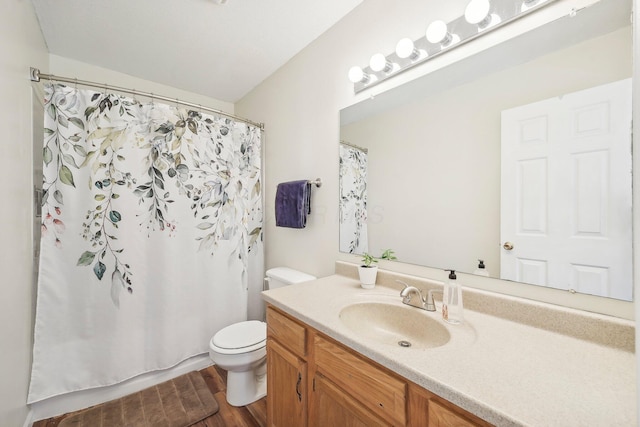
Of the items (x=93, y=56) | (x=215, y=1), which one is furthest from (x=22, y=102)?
(x=215, y=1)

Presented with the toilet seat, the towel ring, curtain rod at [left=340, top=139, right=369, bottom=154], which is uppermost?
curtain rod at [left=340, top=139, right=369, bottom=154]

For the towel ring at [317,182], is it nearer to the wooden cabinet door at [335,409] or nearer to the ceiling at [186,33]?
the ceiling at [186,33]

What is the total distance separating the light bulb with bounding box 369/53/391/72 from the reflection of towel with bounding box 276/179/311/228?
0.79 metres

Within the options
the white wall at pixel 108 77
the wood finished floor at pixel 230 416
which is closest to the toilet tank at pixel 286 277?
the wood finished floor at pixel 230 416

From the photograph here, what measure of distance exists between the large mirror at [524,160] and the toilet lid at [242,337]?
96 cm

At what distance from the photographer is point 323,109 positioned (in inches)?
66.2

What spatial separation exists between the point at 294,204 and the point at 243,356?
0.99 m

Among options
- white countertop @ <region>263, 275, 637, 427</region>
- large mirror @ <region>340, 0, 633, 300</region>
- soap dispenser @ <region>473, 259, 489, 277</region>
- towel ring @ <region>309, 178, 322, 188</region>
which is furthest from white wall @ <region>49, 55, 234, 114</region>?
soap dispenser @ <region>473, 259, 489, 277</region>

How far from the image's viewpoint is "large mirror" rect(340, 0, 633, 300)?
75 cm

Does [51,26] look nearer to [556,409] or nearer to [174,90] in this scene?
[174,90]

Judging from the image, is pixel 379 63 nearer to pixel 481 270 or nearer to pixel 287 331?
pixel 481 270

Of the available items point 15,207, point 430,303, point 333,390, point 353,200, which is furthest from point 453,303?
point 15,207

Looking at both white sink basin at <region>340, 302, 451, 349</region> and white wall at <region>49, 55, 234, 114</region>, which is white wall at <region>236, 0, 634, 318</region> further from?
white wall at <region>49, 55, 234, 114</region>

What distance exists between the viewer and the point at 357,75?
4.55 feet
